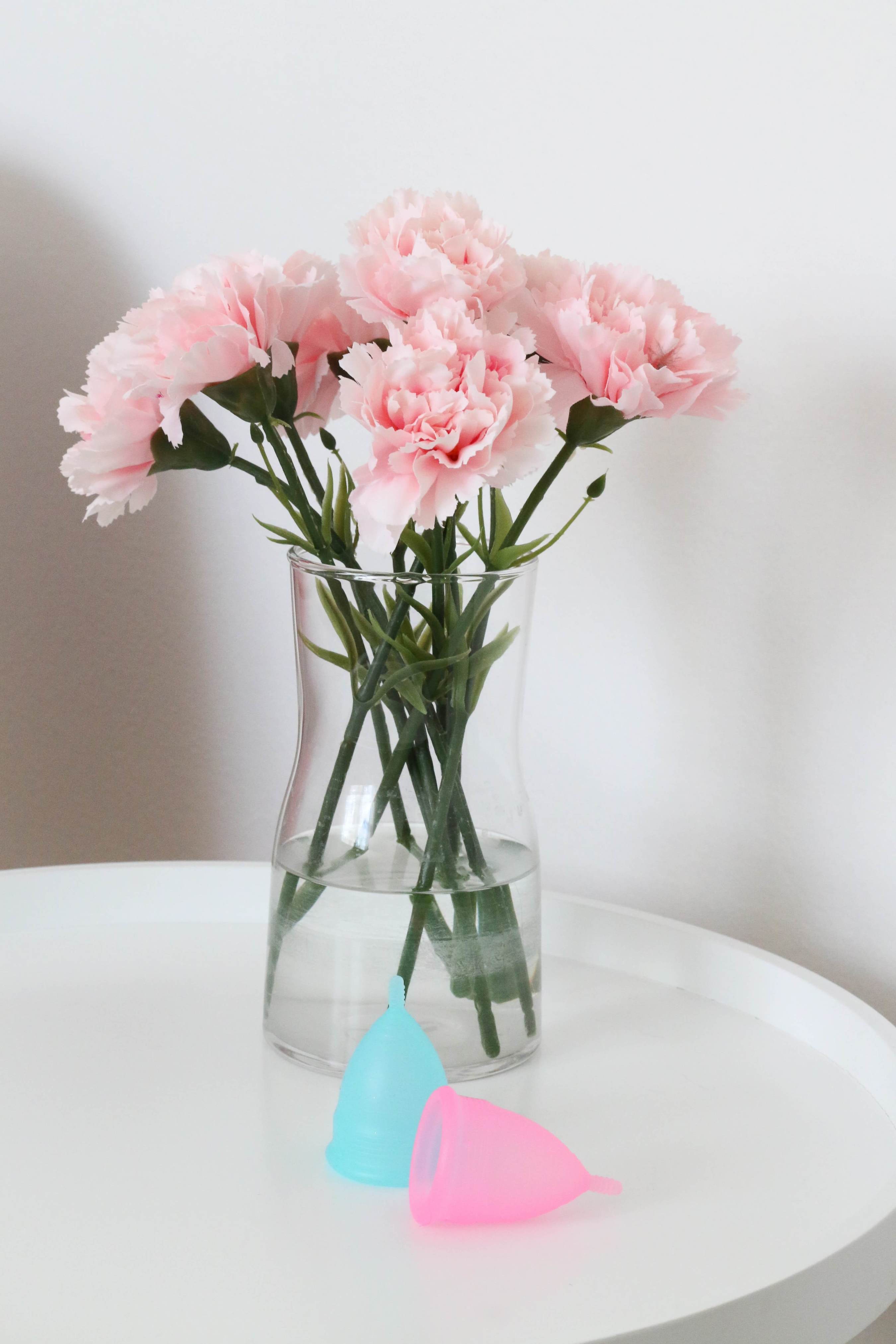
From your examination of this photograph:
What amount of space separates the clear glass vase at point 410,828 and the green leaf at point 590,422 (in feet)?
0.23

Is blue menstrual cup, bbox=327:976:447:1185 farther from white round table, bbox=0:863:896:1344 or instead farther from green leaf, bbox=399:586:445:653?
green leaf, bbox=399:586:445:653

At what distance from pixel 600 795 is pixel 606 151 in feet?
1.55

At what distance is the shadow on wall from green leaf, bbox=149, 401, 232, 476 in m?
0.55

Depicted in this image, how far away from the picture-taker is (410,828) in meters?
0.65

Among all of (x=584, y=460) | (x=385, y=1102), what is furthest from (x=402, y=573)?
(x=584, y=460)

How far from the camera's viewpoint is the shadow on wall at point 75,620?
1157 mm

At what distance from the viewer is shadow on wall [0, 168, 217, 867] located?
1157 millimetres

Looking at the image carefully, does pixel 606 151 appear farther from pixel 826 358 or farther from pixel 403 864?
pixel 403 864

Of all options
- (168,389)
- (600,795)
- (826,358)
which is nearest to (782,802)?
Result: (600,795)

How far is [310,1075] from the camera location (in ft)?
2.16

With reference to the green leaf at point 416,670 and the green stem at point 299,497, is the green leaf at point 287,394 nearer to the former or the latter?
the green stem at point 299,497

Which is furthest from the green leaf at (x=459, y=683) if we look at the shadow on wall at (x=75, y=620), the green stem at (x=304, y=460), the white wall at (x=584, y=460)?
the shadow on wall at (x=75, y=620)

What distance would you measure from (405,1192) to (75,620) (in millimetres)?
809

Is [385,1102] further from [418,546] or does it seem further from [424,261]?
[424,261]
